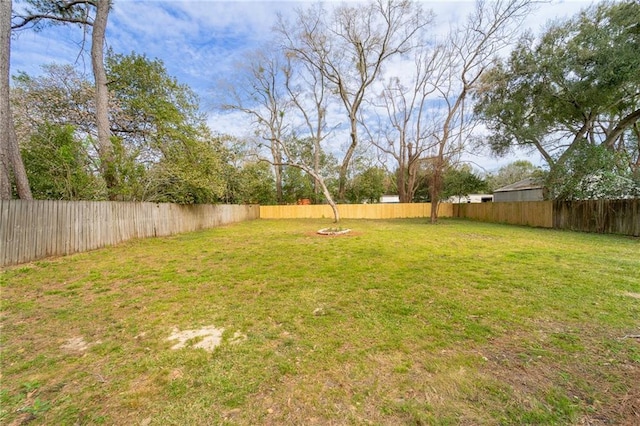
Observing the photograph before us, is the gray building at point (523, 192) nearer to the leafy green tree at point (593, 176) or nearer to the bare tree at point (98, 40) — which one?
the leafy green tree at point (593, 176)

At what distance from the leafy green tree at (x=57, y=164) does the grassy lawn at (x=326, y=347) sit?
2968mm

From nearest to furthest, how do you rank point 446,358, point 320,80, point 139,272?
1. point 446,358
2. point 139,272
3. point 320,80

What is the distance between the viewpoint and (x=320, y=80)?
20.4m

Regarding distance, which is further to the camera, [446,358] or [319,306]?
[319,306]

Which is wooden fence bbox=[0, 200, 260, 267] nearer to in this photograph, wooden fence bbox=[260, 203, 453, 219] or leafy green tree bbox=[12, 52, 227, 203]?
leafy green tree bbox=[12, 52, 227, 203]

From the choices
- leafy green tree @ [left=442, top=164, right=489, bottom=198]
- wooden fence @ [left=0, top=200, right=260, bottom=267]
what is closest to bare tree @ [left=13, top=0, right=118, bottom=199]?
wooden fence @ [left=0, top=200, right=260, bottom=267]

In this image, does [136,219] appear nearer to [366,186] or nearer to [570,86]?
[570,86]

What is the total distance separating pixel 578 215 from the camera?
417 inches

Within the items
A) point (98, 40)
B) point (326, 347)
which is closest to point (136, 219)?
point (98, 40)

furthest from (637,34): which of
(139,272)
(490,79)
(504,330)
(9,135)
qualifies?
(9,135)

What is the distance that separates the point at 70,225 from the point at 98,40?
6097 mm

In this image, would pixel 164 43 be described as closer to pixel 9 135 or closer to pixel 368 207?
pixel 9 135

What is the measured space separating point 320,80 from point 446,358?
22.0 m

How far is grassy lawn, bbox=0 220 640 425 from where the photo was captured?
155cm
